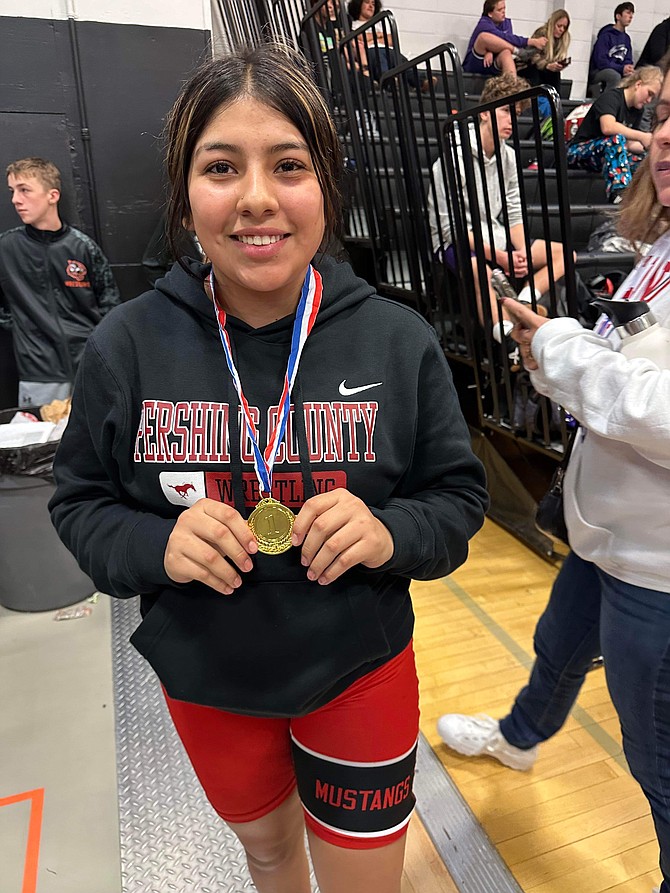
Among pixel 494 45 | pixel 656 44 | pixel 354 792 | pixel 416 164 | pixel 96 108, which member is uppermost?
pixel 656 44

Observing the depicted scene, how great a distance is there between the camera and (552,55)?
220 inches

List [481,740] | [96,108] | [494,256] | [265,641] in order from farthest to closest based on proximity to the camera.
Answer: [96,108]
[494,256]
[481,740]
[265,641]

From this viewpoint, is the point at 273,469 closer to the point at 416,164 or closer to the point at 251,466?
the point at 251,466

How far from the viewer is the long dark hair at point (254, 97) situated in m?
0.76

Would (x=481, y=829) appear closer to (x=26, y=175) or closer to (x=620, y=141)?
(x=26, y=175)

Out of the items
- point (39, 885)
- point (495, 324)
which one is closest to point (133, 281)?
point (495, 324)

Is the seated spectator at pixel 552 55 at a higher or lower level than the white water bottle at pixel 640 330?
higher

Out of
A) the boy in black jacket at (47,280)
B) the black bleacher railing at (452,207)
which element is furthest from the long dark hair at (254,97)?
the boy in black jacket at (47,280)

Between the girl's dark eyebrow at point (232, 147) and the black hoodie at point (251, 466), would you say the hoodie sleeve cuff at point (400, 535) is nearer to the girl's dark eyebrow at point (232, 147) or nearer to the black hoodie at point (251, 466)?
the black hoodie at point (251, 466)

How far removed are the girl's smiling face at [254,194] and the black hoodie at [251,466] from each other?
0.10 metres

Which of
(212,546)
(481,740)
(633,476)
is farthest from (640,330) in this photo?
(481,740)

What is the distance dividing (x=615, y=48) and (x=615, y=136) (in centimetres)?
457

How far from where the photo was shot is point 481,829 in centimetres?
159

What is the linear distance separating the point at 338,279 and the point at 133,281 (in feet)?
10.5
